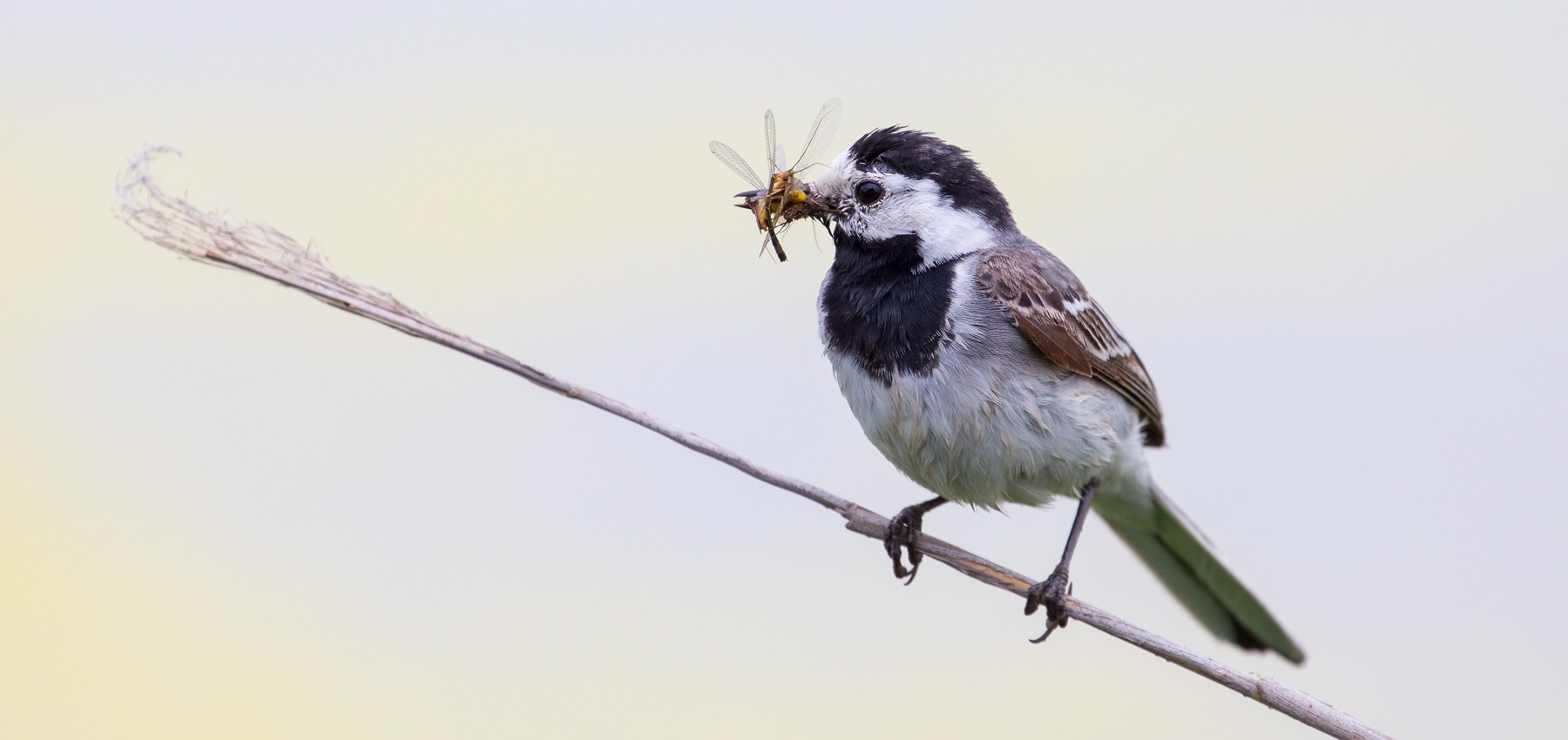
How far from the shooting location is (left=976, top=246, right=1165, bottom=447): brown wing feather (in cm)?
374

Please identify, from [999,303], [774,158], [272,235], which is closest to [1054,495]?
[999,303]

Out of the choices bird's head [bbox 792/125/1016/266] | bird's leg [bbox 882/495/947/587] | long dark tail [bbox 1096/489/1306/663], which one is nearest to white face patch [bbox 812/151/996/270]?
bird's head [bbox 792/125/1016/266]

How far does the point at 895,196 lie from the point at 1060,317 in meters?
0.66

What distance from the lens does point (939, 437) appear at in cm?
363

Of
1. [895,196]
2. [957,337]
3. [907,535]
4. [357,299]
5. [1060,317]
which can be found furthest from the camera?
[907,535]

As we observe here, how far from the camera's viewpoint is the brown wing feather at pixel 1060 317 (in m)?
3.74

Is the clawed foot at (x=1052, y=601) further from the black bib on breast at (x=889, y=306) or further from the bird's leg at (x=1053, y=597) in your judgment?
the black bib on breast at (x=889, y=306)

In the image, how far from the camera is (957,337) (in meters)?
3.63

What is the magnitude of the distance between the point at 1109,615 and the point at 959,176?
1449 millimetres

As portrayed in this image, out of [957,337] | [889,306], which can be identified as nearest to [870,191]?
[889,306]

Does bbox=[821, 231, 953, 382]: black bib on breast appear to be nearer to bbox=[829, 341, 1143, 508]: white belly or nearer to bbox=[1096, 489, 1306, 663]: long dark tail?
bbox=[829, 341, 1143, 508]: white belly

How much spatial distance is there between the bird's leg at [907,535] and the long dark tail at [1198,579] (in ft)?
2.41

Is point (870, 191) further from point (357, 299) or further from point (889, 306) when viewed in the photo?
point (357, 299)

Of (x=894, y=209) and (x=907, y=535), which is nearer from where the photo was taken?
(x=894, y=209)
